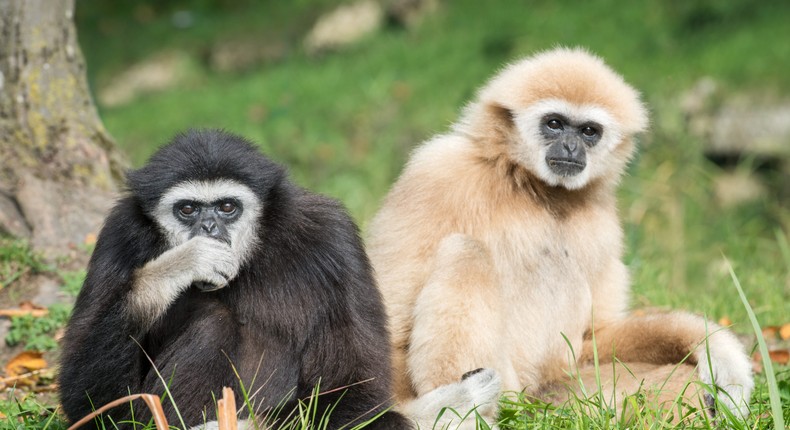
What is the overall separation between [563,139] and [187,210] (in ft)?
7.13

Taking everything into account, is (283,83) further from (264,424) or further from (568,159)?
(264,424)

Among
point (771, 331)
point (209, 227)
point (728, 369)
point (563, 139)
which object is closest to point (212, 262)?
point (209, 227)

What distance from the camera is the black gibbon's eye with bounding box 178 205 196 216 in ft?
14.2

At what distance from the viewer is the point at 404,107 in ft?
40.2

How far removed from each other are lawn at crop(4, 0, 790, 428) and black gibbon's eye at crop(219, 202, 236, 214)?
3.96 metres

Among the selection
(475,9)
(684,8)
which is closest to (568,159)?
(684,8)

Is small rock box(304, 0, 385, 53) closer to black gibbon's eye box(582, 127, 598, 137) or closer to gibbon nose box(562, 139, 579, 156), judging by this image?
black gibbon's eye box(582, 127, 598, 137)

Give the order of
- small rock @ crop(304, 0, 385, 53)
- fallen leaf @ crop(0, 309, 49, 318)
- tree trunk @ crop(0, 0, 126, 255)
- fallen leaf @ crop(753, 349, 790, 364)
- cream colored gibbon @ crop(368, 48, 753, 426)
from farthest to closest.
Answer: small rock @ crop(304, 0, 385, 53) → tree trunk @ crop(0, 0, 126, 255) → fallen leaf @ crop(753, 349, 790, 364) → fallen leaf @ crop(0, 309, 49, 318) → cream colored gibbon @ crop(368, 48, 753, 426)

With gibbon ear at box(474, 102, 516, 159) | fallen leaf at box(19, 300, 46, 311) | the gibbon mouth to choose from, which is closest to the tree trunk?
fallen leaf at box(19, 300, 46, 311)

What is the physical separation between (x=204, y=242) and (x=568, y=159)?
217 centimetres

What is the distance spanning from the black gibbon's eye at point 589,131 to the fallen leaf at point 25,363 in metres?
3.49

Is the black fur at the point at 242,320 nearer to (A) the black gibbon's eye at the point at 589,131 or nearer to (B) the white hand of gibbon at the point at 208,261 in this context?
(B) the white hand of gibbon at the point at 208,261

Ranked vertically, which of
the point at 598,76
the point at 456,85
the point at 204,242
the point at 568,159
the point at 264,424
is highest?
the point at 456,85

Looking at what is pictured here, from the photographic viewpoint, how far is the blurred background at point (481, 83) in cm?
948
